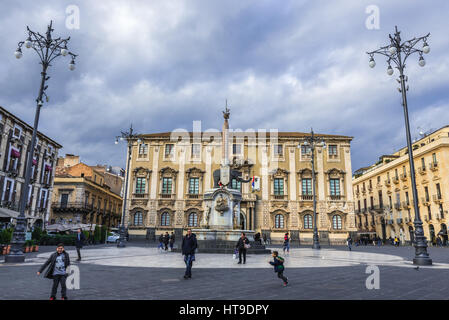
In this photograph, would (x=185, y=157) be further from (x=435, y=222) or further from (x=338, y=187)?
(x=435, y=222)

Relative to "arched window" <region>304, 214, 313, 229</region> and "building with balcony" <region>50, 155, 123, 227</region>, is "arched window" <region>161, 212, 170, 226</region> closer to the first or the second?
"building with balcony" <region>50, 155, 123, 227</region>

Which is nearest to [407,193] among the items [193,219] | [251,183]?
[251,183]

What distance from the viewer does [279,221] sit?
40.8m

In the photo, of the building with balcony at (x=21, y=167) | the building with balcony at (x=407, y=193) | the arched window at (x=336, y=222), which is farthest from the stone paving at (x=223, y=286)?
the building with balcony at (x=407, y=193)

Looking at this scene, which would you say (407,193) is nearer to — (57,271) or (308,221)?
(308,221)

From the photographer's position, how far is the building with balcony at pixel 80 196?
45.3m

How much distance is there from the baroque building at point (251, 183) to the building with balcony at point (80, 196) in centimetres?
769

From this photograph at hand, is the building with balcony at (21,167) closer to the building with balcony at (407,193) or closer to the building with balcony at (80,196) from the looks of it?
the building with balcony at (80,196)

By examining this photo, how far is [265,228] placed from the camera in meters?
40.3

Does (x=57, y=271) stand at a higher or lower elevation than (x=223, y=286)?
higher

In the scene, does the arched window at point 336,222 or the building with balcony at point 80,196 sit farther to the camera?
the building with balcony at point 80,196

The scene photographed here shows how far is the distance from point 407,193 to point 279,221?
1767 cm

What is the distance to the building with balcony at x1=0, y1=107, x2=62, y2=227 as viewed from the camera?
31922 millimetres
